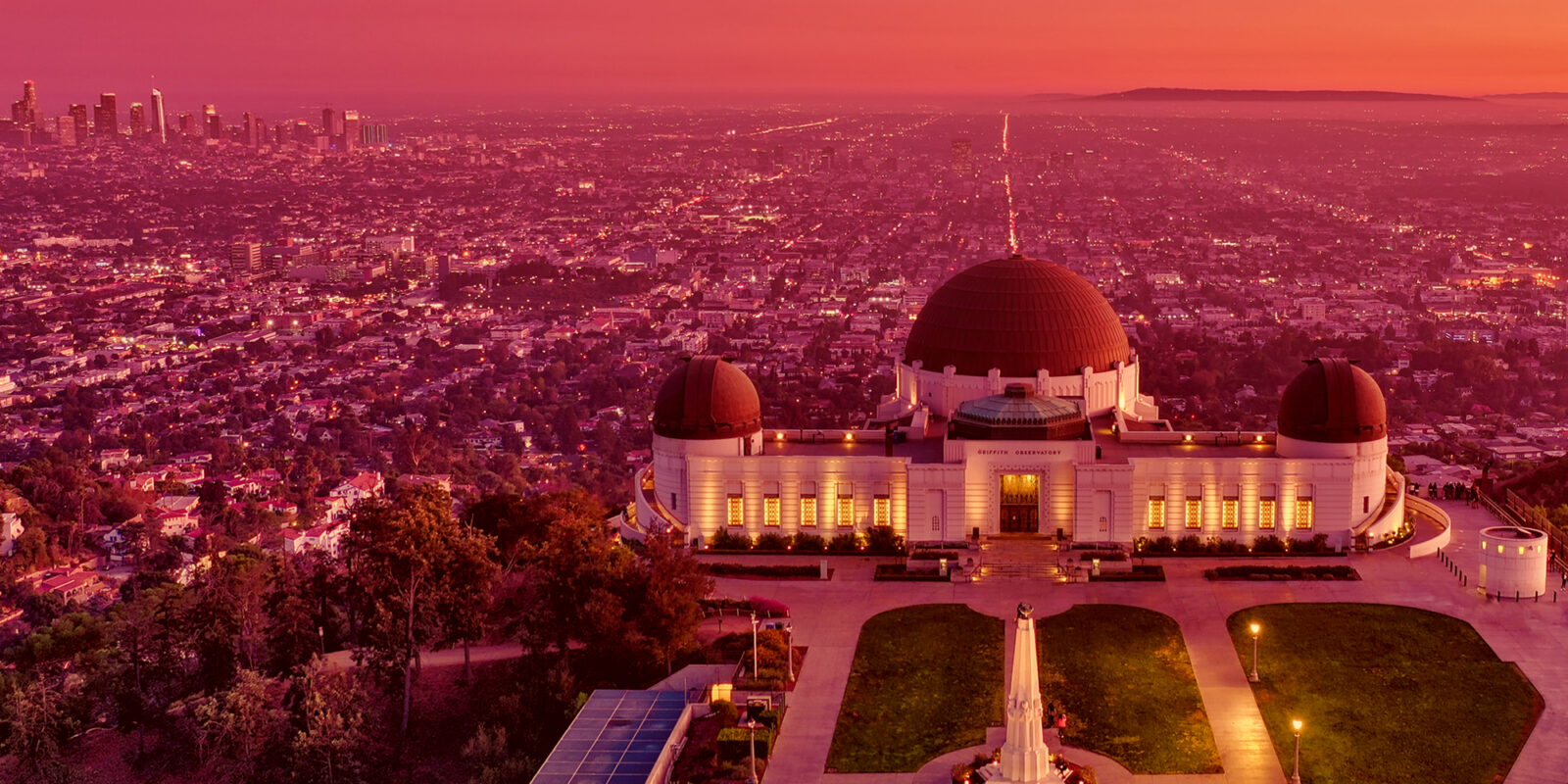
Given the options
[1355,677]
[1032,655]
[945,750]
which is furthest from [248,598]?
[1355,677]

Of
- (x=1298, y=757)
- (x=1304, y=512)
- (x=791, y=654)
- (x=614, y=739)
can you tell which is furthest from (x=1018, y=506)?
(x=614, y=739)

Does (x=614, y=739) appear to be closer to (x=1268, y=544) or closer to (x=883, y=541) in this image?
(x=883, y=541)

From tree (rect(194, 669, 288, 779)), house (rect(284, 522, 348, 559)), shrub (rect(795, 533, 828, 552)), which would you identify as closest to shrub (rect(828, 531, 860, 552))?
shrub (rect(795, 533, 828, 552))

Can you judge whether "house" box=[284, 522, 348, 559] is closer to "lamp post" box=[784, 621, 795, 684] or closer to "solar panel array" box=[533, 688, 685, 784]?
"lamp post" box=[784, 621, 795, 684]

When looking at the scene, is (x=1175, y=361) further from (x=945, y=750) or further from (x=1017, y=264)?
(x=945, y=750)

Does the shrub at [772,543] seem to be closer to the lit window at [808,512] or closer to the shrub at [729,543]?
the shrub at [729,543]

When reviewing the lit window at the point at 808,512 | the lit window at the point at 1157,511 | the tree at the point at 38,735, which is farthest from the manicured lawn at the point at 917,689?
the tree at the point at 38,735
